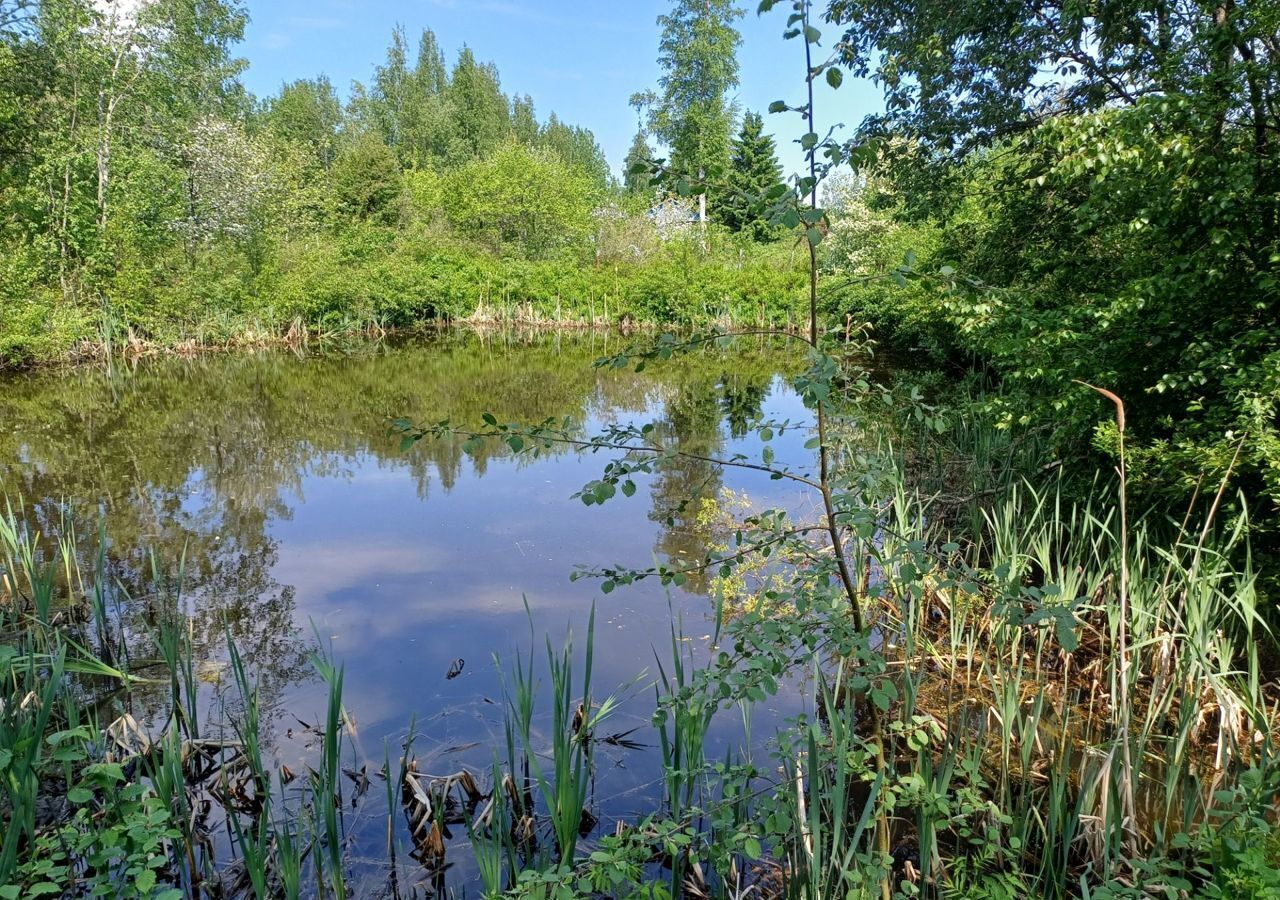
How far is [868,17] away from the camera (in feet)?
28.0

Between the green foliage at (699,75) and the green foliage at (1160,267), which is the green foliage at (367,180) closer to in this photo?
the green foliage at (699,75)

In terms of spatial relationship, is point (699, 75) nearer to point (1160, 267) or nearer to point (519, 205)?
point (519, 205)

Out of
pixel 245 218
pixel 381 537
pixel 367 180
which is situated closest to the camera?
pixel 381 537

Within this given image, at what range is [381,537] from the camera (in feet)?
21.8

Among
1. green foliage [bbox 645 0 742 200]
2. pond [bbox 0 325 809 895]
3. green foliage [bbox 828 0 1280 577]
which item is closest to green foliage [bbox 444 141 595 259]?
green foliage [bbox 645 0 742 200]

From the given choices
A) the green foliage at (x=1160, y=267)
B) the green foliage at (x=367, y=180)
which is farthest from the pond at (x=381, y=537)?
the green foliage at (x=367, y=180)

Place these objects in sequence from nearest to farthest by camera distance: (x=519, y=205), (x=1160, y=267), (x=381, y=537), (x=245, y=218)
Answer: (x=1160, y=267) → (x=381, y=537) → (x=245, y=218) → (x=519, y=205)

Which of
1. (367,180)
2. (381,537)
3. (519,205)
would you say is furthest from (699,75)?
(381,537)

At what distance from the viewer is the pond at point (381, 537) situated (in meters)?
3.82

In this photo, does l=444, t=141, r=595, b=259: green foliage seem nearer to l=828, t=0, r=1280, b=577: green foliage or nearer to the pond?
the pond

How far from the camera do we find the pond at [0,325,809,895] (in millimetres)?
3816

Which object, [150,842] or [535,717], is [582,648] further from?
[150,842]

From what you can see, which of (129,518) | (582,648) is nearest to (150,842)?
(582,648)

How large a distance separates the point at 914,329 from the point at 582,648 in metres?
10.1
